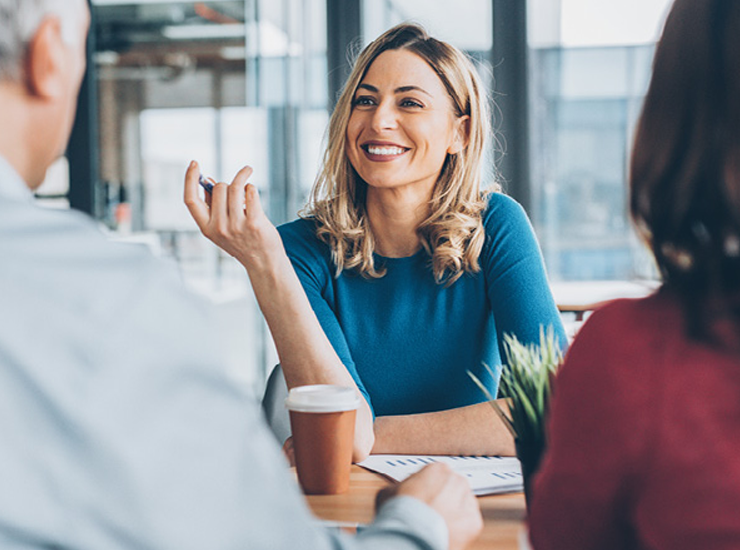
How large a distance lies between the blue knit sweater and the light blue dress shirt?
105 cm

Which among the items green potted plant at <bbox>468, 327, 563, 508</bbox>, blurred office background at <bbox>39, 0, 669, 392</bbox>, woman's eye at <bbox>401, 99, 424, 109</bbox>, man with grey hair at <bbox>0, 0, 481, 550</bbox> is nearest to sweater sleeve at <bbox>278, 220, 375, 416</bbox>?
woman's eye at <bbox>401, 99, 424, 109</bbox>

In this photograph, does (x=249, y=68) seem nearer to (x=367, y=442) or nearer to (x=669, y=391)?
(x=367, y=442)

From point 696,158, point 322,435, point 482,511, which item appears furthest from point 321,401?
A: point 696,158

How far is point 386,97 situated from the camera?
183cm

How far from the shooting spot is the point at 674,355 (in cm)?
62

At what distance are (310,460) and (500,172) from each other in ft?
8.88

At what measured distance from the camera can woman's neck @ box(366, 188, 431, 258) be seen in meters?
1.83

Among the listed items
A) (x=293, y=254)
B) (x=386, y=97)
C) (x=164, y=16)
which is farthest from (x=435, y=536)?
(x=164, y=16)

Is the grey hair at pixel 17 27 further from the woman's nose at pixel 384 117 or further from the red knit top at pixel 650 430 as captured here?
the woman's nose at pixel 384 117

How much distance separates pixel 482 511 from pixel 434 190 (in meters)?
1.06

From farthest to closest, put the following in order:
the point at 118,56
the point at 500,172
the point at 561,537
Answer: the point at 118,56 → the point at 500,172 → the point at 561,537

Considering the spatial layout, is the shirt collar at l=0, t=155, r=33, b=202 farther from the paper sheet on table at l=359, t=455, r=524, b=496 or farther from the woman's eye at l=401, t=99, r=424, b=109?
the woman's eye at l=401, t=99, r=424, b=109

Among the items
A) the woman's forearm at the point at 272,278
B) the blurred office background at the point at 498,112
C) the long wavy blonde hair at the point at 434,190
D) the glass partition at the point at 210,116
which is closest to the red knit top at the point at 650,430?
the woman's forearm at the point at 272,278

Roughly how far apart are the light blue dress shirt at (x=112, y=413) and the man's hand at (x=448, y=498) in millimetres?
238
